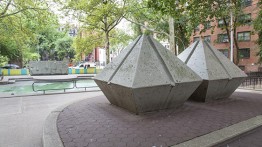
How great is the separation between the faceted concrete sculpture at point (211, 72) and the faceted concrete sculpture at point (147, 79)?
4.17ft

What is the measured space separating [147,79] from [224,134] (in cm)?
243

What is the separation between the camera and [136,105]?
250 inches

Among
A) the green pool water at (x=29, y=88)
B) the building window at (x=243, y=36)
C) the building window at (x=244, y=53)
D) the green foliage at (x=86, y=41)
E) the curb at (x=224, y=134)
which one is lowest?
the green pool water at (x=29, y=88)

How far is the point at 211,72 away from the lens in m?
8.48

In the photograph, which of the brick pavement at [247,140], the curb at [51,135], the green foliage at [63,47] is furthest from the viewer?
the green foliage at [63,47]

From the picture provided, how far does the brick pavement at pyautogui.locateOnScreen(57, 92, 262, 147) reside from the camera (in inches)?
184

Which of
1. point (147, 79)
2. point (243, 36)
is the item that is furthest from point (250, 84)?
point (243, 36)

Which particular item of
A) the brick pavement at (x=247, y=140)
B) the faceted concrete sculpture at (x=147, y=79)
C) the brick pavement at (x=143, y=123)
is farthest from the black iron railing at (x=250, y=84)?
the brick pavement at (x=247, y=140)

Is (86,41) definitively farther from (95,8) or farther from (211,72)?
(211,72)

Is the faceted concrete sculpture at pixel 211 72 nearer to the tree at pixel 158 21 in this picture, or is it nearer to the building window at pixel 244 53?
the tree at pixel 158 21

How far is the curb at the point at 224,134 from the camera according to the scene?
177 inches

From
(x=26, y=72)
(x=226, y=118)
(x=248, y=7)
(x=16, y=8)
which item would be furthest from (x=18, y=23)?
(x=248, y=7)

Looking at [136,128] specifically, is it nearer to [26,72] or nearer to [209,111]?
[209,111]

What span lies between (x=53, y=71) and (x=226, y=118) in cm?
2468
